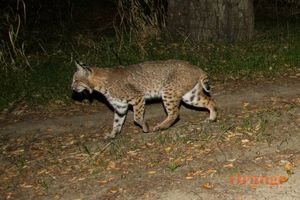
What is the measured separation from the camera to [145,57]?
34.1 ft

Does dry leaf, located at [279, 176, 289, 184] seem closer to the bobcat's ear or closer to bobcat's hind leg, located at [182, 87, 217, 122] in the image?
bobcat's hind leg, located at [182, 87, 217, 122]

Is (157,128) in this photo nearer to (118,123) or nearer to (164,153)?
(118,123)

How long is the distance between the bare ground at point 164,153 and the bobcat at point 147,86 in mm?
250

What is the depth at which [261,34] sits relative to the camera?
36.6 feet

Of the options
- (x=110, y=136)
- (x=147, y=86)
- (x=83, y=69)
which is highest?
(x=83, y=69)

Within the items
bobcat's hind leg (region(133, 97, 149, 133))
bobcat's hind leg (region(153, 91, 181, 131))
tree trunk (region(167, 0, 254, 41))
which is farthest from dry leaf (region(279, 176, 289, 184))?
tree trunk (region(167, 0, 254, 41))

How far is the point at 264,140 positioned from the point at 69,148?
8.47 ft

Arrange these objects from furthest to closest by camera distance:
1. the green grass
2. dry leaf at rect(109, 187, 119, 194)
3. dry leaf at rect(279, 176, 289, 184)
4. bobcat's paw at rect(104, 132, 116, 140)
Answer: the green grass < bobcat's paw at rect(104, 132, 116, 140) < dry leaf at rect(109, 187, 119, 194) < dry leaf at rect(279, 176, 289, 184)

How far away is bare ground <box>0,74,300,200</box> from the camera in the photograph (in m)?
5.34

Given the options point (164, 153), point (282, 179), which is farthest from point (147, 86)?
point (282, 179)

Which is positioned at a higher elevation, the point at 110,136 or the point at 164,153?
the point at 164,153

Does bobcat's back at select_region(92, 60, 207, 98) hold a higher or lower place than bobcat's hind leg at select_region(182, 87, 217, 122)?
higher

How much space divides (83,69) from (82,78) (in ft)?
0.58

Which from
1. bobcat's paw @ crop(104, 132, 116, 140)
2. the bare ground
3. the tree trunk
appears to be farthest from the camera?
the tree trunk
